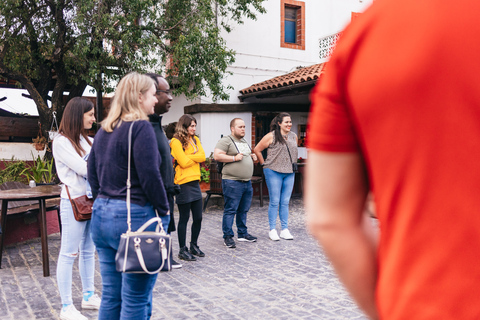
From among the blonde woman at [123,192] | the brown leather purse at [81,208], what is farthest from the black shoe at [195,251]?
the blonde woman at [123,192]

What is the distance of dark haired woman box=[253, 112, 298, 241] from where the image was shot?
674 centimetres

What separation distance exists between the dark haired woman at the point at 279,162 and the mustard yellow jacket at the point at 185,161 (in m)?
1.40

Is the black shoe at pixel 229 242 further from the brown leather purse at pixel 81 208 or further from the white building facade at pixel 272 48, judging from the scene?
the white building facade at pixel 272 48

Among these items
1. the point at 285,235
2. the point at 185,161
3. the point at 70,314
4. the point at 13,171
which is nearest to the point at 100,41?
the point at 13,171

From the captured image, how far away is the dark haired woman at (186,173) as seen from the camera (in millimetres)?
5645

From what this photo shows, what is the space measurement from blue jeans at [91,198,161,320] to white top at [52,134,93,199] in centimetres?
113

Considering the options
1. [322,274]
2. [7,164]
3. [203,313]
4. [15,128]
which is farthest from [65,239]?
[15,128]

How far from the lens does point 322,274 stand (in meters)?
5.11

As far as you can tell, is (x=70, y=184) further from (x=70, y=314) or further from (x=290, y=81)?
(x=290, y=81)

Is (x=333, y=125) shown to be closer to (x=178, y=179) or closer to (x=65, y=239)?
(x=65, y=239)

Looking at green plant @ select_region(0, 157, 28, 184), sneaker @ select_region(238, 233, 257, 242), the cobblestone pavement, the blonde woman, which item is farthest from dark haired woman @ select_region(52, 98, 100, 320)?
green plant @ select_region(0, 157, 28, 184)

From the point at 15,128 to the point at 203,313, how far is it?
11.1 m

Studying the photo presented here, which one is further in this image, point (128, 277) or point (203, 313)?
point (203, 313)

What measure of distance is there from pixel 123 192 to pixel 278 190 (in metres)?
4.49
